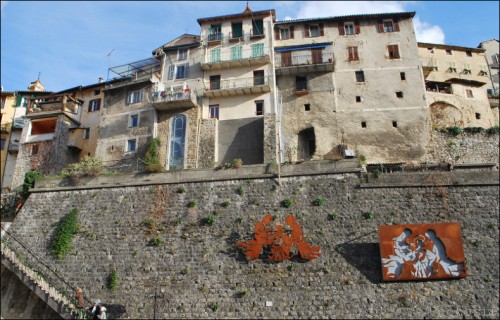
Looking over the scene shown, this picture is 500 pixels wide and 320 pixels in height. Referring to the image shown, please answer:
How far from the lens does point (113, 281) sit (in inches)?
779

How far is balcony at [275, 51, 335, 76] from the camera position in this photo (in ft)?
99.6

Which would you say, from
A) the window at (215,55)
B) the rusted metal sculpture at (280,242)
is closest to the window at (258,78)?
the window at (215,55)

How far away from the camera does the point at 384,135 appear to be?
1140 inches

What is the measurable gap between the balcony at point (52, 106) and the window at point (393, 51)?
24704mm

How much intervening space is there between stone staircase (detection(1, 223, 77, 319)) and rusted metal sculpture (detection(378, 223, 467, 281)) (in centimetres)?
1343

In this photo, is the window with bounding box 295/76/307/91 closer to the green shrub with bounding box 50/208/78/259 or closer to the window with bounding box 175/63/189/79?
the window with bounding box 175/63/189/79

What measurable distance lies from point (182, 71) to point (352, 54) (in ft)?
41.0

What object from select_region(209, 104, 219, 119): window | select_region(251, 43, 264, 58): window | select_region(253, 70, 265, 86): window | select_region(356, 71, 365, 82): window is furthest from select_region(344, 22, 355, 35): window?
select_region(209, 104, 219, 119): window

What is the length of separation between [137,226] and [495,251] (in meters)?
16.6

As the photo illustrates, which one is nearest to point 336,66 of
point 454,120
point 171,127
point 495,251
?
point 454,120

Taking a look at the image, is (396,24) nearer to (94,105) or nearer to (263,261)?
(263,261)

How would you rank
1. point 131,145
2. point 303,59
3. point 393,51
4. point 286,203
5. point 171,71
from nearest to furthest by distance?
point 286,203 → point 131,145 → point 303,59 → point 393,51 → point 171,71

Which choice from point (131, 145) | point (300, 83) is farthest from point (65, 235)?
point (300, 83)

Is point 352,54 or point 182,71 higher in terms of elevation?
point 352,54
